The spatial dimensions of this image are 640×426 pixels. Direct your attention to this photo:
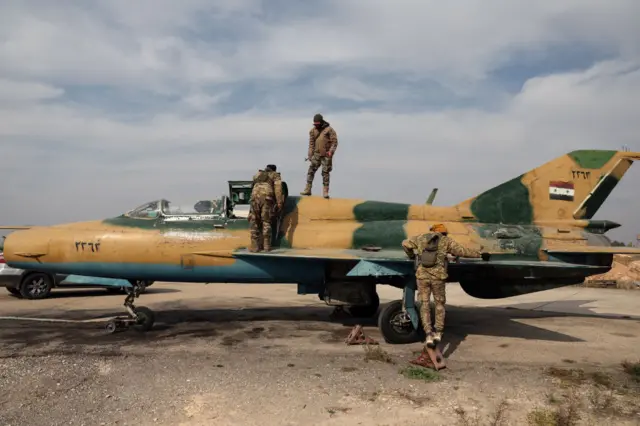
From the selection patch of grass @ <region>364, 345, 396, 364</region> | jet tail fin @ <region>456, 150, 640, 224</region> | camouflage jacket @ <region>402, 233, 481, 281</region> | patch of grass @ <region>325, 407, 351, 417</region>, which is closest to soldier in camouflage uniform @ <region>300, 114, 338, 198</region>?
jet tail fin @ <region>456, 150, 640, 224</region>

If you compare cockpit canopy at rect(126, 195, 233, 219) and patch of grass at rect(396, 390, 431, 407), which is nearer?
patch of grass at rect(396, 390, 431, 407)

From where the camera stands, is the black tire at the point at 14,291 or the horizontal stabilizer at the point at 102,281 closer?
the horizontal stabilizer at the point at 102,281

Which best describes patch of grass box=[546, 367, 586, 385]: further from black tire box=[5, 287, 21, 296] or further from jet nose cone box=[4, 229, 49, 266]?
black tire box=[5, 287, 21, 296]

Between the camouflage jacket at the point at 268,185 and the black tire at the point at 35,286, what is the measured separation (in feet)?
35.3

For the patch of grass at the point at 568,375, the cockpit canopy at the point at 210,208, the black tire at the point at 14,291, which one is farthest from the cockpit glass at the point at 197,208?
the black tire at the point at 14,291

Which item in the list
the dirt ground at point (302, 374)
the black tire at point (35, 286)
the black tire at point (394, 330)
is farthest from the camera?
the black tire at point (35, 286)

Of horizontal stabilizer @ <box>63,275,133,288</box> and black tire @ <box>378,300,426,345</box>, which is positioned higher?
horizontal stabilizer @ <box>63,275,133,288</box>

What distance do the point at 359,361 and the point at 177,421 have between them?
3.32 meters

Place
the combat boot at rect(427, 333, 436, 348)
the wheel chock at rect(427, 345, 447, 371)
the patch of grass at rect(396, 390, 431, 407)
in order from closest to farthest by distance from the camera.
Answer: the patch of grass at rect(396, 390, 431, 407)
the wheel chock at rect(427, 345, 447, 371)
the combat boot at rect(427, 333, 436, 348)

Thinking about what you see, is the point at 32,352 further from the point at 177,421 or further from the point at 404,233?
the point at 404,233

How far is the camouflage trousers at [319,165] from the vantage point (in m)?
11.1

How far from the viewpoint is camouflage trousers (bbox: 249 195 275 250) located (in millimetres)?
9586

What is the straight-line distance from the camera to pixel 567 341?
30.5 ft

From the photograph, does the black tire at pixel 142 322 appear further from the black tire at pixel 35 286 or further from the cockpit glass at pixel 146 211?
the black tire at pixel 35 286
